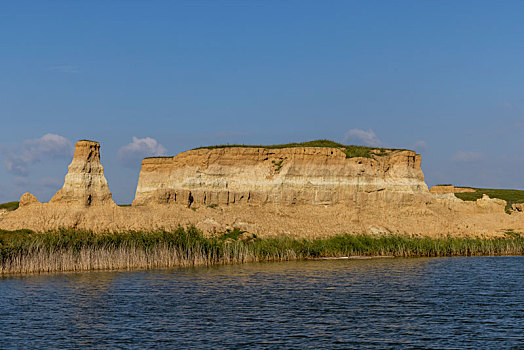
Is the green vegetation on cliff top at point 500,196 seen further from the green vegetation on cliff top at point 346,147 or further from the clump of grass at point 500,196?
the green vegetation on cliff top at point 346,147

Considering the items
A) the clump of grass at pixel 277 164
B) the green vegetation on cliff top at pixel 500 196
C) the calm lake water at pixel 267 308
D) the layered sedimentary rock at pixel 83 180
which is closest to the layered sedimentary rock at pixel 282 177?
the clump of grass at pixel 277 164

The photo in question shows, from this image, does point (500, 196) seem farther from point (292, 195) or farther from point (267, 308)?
point (267, 308)

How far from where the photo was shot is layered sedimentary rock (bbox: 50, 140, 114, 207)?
5816cm

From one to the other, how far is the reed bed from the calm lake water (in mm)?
1392

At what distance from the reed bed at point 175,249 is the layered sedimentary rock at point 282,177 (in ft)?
39.9

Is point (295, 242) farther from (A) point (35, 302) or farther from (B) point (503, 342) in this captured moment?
(B) point (503, 342)

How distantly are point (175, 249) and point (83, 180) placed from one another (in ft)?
62.6

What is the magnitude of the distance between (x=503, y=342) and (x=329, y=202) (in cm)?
4803

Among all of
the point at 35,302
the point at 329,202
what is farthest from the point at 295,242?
the point at 35,302

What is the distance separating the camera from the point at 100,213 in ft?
189

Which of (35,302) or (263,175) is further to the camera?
(263,175)

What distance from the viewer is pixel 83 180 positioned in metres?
58.4

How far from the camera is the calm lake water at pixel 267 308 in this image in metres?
22.4

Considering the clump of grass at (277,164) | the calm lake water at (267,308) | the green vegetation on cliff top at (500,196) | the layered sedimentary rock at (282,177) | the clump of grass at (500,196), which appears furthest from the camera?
the green vegetation on cliff top at (500,196)
